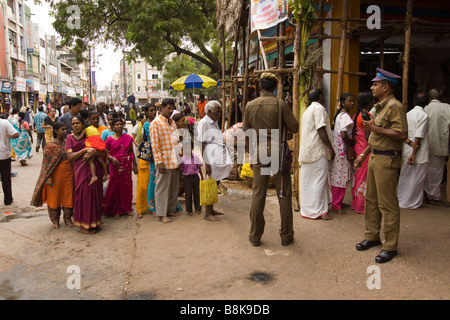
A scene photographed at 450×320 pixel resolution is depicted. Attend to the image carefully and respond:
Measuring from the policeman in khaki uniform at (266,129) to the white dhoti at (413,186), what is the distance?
225cm

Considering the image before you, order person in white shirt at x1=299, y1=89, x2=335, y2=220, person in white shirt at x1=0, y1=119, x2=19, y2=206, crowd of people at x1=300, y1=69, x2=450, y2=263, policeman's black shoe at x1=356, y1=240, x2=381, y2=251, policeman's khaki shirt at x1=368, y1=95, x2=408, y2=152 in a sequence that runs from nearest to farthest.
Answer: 1. policeman's khaki shirt at x1=368, y1=95, x2=408, y2=152
2. crowd of people at x1=300, y1=69, x2=450, y2=263
3. policeman's black shoe at x1=356, y1=240, x2=381, y2=251
4. person in white shirt at x1=299, y1=89, x2=335, y2=220
5. person in white shirt at x1=0, y1=119, x2=19, y2=206

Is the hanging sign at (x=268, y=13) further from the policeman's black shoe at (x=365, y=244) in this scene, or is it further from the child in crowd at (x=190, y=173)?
the policeman's black shoe at (x=365, y=244)

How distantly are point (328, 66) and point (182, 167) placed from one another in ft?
10.9

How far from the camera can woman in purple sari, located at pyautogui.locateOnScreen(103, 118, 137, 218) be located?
5.57m

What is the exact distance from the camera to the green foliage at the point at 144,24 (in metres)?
13.9

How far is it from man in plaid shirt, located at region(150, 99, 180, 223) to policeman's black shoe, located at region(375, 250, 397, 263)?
2.82 m

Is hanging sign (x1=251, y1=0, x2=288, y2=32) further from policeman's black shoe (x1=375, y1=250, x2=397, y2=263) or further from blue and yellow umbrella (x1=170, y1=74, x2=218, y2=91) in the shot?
blue and yellow umbrella (x1=170, y1=74, x2=218, y2=91)

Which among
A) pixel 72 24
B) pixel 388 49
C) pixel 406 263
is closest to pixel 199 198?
pixel 406 263

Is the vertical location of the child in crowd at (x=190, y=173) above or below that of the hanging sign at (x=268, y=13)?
below

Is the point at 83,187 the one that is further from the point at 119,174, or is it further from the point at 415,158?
the point at 415,158

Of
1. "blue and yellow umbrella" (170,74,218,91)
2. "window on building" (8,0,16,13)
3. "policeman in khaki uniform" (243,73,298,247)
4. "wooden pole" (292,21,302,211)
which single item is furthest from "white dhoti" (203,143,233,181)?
"window on building" (8,0,16,13)

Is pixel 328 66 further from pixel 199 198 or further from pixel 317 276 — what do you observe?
pixel 317 276

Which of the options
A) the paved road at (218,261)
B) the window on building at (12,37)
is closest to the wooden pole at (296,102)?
the paved road at (218,261)
